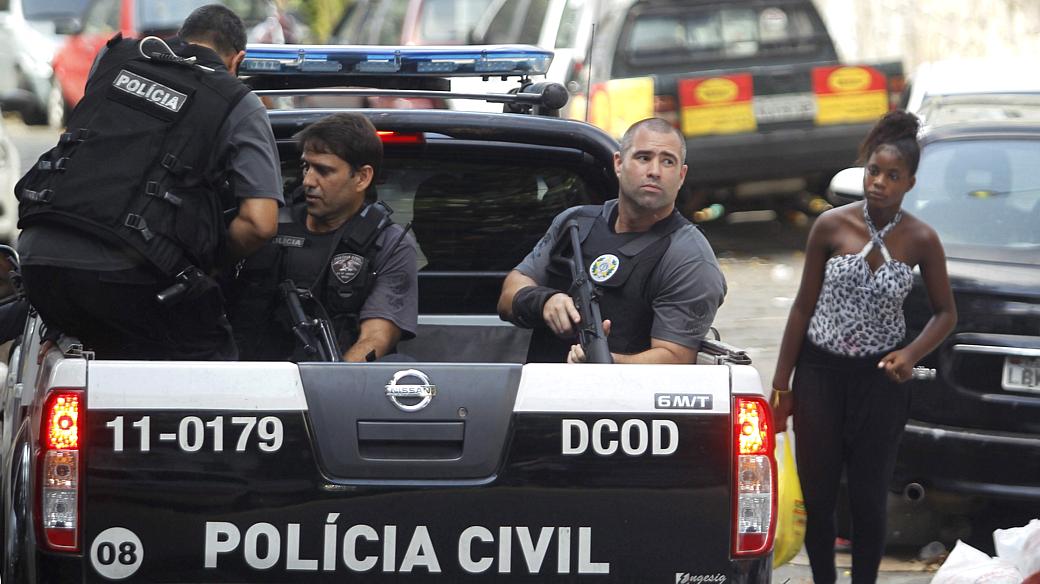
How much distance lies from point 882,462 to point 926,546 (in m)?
1.42

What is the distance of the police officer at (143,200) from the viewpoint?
12.8ft

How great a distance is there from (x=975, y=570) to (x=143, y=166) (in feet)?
8.92

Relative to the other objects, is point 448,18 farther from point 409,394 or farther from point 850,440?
point 409,394

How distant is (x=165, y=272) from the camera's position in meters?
3.93

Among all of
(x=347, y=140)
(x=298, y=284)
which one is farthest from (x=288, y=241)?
(x=347, y=140)

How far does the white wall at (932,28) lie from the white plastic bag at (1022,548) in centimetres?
1239

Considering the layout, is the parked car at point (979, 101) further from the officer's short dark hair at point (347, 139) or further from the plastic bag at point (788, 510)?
the officer's short dark hair at point (347, 139)

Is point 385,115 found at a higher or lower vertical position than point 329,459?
higher

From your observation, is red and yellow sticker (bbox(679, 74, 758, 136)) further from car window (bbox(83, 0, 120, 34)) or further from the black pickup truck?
car window (bbox(83, 0, 120, 34))

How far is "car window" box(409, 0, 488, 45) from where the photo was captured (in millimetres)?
16453

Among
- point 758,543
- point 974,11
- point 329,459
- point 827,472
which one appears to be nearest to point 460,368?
point 329,459

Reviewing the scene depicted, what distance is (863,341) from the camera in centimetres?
523

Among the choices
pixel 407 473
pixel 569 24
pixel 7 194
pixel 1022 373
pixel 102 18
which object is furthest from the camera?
pixel 102 18

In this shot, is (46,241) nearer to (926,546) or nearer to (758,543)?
(758,543)
